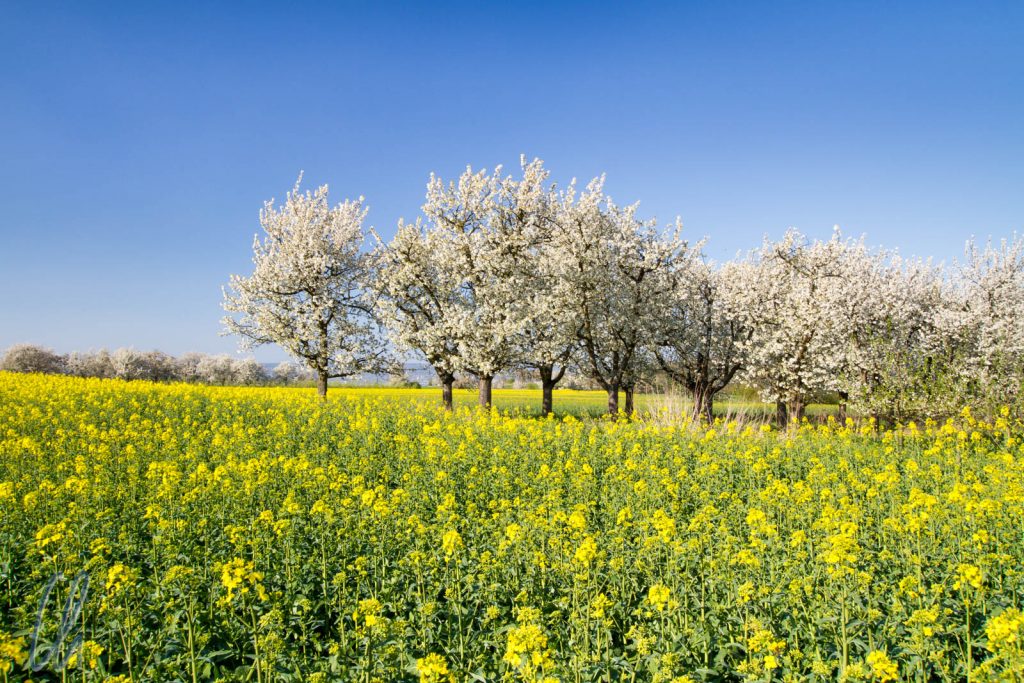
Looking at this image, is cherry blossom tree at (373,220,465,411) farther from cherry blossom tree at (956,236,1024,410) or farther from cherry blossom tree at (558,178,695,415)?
cherry blossom tree at (956,236,1024,410)

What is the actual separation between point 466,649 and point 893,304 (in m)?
31.3

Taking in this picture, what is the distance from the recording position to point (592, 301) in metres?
26.7

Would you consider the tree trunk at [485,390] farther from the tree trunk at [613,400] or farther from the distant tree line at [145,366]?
the distant tree line at [145,366]

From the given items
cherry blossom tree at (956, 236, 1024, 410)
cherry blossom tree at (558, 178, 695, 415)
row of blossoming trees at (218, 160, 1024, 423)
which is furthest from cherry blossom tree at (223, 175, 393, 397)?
cherry blossom tree at (956, 236, 1024, 410)

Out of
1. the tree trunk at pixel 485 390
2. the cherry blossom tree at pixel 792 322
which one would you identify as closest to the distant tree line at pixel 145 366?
the tree trunk at pixel 485 390

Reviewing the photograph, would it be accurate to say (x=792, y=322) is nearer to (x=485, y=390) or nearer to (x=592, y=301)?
(x=592, y=301)

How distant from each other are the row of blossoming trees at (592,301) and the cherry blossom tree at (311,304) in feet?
0.29

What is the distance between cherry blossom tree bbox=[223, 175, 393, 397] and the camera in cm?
3069

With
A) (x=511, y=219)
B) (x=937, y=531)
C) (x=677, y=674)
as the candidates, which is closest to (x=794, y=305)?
(x=511, y=219)

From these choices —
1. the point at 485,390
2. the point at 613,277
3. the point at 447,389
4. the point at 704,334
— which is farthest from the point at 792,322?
the point at 447,389

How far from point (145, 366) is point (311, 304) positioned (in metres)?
51.3

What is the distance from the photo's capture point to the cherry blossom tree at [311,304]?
3069 centimetres

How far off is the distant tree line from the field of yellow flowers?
2252 inches

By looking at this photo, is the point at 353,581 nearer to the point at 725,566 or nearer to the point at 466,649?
the point at 466,649
